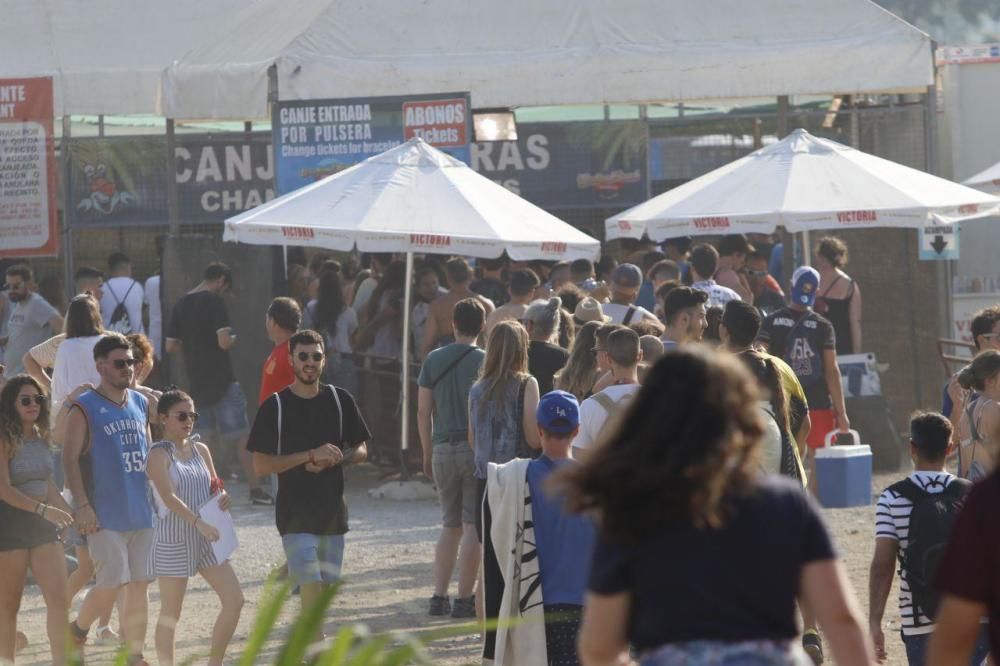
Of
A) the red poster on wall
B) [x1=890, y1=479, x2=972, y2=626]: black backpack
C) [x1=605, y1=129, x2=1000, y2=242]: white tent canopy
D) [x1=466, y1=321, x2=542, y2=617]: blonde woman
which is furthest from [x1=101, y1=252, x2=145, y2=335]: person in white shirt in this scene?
[x1=890, y1=479, x2=972, y2=626]: black backpack

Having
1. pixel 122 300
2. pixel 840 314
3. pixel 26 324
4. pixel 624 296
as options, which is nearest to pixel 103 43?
pixel 122 300

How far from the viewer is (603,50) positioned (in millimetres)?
15125

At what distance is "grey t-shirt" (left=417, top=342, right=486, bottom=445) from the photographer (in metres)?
8.70

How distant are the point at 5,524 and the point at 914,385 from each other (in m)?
9.31

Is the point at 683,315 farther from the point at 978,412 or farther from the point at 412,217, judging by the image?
the point at 412,217

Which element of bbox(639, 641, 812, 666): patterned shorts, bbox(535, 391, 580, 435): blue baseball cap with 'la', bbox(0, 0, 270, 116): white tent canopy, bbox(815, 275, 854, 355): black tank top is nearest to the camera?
bbox(639, 641, 812, 666): patterned shorts

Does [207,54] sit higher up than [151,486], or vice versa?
[207,54]

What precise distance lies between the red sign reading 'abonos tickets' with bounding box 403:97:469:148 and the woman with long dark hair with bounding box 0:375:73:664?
694 cm

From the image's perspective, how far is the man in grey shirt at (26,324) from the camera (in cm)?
1283

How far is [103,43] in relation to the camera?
19406 millimetres

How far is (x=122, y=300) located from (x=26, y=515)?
7880 millimetres

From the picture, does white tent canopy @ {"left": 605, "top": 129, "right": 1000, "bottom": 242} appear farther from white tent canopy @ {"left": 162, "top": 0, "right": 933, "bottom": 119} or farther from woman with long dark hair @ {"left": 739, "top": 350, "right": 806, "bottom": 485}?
woman with long dark hair @ {"left": 739, "top": 350, "right": 806, "bottom": 485}

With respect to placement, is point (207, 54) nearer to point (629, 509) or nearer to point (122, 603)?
point (122, 603)

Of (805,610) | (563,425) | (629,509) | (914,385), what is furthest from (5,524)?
(914,385)
